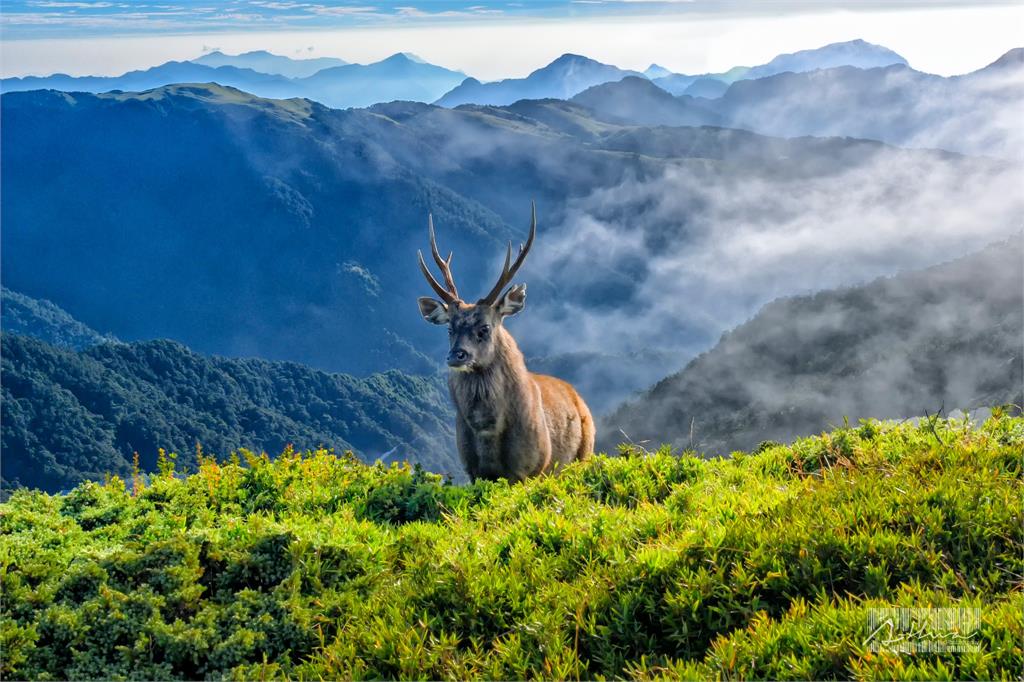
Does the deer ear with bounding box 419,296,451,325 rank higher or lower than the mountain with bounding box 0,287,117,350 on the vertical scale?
higher

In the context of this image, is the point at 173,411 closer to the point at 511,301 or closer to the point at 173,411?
the point at 173,411

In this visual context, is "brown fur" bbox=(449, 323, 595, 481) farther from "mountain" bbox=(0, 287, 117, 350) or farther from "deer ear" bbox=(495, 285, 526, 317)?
"mountain" bbox=(0, 287, 117, 350)

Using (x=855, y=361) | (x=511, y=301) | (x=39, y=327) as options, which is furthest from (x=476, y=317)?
(x=39, y=327)

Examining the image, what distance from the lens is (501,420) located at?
11625mm

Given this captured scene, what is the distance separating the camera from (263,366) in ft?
429

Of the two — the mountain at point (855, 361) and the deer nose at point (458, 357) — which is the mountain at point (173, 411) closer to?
the mountain at point (855, 361)

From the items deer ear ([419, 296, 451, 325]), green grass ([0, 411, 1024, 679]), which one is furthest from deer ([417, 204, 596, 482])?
green grass ([0, 411, 1024, 679])

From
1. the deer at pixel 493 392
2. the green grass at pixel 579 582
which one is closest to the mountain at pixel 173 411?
the deer at pixel 493 392

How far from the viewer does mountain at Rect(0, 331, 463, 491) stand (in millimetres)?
95375

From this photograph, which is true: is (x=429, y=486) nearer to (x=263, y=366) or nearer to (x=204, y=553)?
(x=204, y=553)

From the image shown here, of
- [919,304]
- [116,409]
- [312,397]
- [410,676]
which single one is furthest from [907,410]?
[312,397]

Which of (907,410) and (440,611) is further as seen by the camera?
(907,410)

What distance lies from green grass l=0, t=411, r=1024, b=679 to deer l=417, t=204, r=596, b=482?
10.7 feet

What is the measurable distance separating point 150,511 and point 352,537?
2.62m
